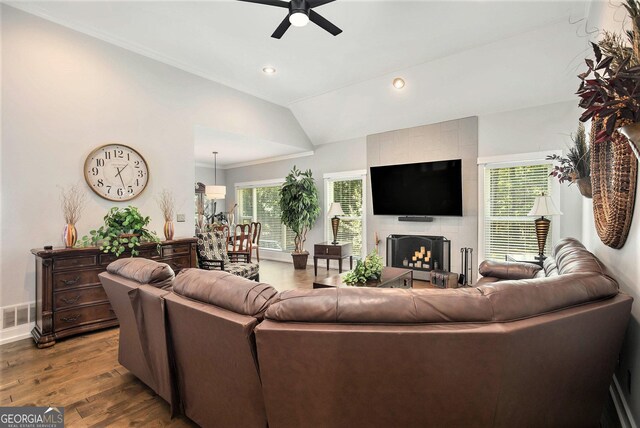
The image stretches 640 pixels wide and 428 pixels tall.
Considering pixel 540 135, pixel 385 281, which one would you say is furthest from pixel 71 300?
pixel 540 135

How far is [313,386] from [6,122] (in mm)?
3861

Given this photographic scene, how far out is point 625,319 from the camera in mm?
1361

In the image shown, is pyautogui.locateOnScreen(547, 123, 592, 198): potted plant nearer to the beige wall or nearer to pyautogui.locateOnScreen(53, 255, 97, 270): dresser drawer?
the beige wall

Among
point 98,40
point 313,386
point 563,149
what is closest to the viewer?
point 313,386

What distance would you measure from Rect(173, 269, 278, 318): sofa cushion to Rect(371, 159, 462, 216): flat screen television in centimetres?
439

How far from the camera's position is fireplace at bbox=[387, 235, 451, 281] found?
5.11 m

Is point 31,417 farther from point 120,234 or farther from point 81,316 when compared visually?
point 120,234

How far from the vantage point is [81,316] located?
3.05 metres

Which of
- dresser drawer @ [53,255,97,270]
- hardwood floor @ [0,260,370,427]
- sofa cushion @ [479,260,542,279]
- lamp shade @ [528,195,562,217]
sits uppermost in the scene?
lamp shade @ [528,195,562,217]

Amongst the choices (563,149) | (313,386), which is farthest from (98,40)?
(563,149)

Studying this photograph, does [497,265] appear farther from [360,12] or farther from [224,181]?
[224,181]

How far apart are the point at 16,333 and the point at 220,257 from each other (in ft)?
7.60

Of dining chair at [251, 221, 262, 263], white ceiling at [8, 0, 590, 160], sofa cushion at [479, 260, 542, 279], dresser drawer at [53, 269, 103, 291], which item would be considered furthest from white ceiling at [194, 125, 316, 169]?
sofa cushion at [479, 260, 542, 279]

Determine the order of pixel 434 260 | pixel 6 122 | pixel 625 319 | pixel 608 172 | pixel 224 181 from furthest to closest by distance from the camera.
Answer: pixel 224 181
pixel 434 260
pixel 6 122
pixel 608 172
pixel 625 319
